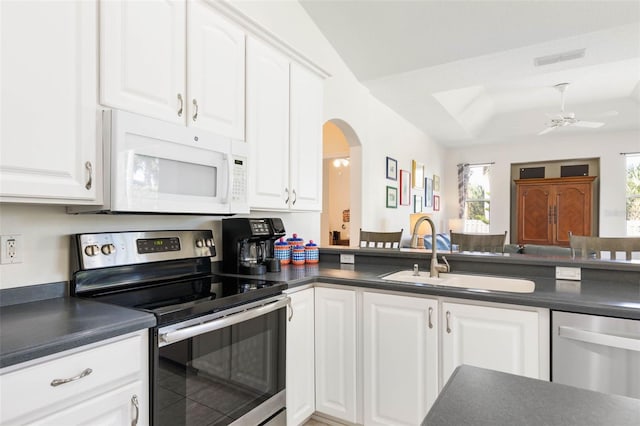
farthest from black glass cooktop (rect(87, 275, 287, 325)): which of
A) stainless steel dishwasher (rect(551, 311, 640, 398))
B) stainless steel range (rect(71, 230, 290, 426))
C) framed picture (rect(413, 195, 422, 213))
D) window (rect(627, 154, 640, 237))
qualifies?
window (rect(627, 154, 640, 237))

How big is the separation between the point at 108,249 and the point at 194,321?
1.87 ft

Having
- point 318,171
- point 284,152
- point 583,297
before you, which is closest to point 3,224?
point 284,152

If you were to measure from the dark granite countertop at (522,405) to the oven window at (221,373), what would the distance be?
0.98 metres

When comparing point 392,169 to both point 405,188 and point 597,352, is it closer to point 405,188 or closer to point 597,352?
point 405,188

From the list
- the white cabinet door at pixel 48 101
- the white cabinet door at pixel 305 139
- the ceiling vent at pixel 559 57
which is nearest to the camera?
the white cabinet door at pixel 48 101

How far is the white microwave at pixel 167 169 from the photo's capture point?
1.39 metres

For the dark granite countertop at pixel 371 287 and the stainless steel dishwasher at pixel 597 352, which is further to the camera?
Result: the stainless steel dishwasher at pixel 597 352

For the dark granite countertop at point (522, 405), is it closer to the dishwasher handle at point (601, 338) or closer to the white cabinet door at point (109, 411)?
the dishwasher handle at point (601, 338)

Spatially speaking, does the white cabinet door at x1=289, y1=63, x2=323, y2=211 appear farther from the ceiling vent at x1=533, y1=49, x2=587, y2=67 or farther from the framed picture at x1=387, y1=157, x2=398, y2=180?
the framed picture at x1=387, y1=157, x2=398, y2=180

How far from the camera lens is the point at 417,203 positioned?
243 inches

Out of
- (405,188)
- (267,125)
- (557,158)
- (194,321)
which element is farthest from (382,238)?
(557,158)

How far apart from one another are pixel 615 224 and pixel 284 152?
21.6 ft

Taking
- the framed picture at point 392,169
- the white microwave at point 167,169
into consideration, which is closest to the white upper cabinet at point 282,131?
the white microwave at point 167,169

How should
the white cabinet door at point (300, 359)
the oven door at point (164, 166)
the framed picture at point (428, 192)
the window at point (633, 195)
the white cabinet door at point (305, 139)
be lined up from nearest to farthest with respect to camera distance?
1. the oven door at point (164, 166)
2. the white cabinet door at point (300, 359)
3. the white cabinet door at point (305, 139)
4. the window at point (633, 195)
5. the framed picture at point (428, 192)
